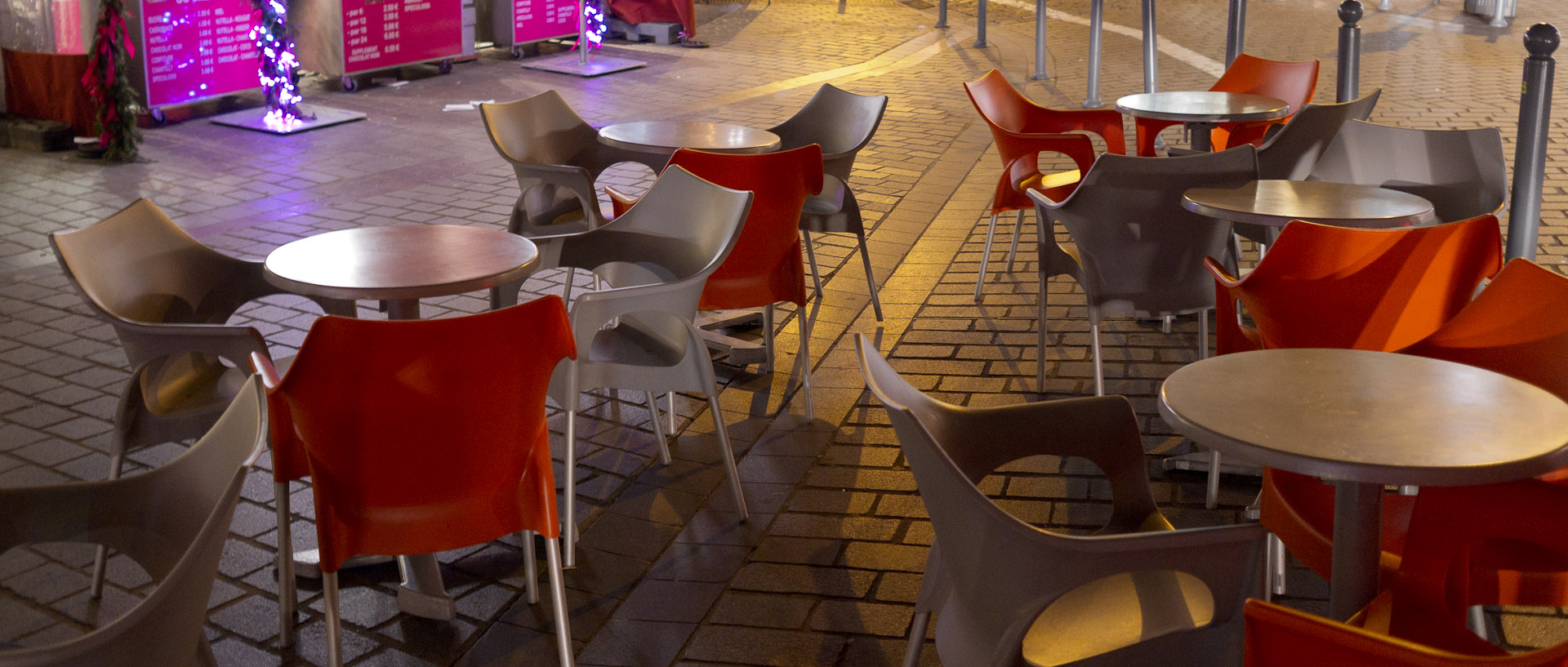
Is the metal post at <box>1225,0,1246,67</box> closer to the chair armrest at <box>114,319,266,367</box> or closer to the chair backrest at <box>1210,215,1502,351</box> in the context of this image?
the chair backrest at <box>1210,215,1502,351</box>

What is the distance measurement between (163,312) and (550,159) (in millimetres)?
2047

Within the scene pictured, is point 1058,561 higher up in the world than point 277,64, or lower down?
lower down

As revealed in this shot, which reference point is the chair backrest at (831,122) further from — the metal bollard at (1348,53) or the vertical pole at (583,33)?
the vertical pole at (583,33)

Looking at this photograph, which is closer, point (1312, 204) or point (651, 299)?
point (651, 299)

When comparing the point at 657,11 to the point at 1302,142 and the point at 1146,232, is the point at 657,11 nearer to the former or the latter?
the point at 1302,142

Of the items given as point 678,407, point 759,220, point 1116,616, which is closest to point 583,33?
point 678,407

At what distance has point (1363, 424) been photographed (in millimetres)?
2070

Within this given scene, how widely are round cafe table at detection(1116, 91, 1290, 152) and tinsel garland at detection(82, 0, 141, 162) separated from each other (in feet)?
20.1

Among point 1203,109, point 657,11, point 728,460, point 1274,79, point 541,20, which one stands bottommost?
point 728,460

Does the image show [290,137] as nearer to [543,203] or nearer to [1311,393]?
[543,203]

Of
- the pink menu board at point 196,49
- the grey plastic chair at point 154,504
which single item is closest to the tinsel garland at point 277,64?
the pink menu board at point 196,49

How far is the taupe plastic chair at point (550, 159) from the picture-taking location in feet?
15.1

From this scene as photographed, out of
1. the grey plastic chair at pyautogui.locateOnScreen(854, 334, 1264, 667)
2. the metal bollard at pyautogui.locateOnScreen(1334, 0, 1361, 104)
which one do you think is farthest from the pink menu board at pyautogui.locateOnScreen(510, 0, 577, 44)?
the grey plastic chair at pyautogui.locateOnScreen(854, 334, 1264, 667)

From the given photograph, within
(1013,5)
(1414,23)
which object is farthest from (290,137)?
(1414,23)
